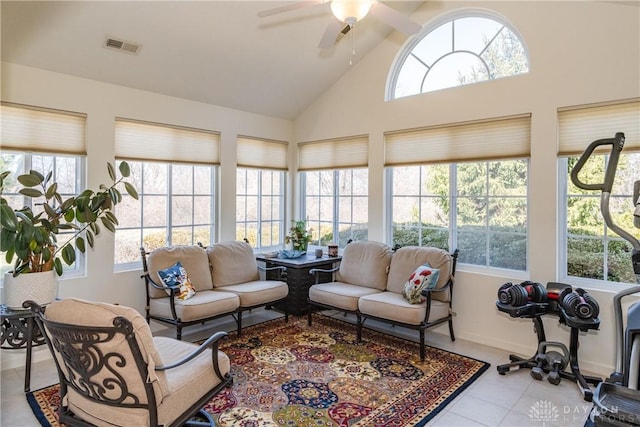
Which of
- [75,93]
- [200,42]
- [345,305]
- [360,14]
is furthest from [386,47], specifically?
[75,93]

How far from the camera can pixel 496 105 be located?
3906 millimetres

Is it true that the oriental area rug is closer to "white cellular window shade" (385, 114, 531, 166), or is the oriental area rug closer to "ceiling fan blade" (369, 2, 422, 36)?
"white cellular window shade" (385, 114, 531, 166)

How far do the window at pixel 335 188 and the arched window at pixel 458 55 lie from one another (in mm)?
936

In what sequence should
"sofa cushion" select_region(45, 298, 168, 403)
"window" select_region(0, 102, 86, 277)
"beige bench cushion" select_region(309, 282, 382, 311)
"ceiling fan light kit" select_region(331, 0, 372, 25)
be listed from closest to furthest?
"sofa cushion" select_region(45, 298, 168, 403) → "ceiling fan light kit" select_region(331, 0, 372, 25) → "window" select_region(0, 102, 86, 277) → "beige bench cushion" select_region(309, 282, 382, 311)

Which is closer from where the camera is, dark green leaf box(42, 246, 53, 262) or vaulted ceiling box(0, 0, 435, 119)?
dark green leaf box(42, 246, 53, 262)

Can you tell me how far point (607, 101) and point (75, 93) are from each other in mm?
4892

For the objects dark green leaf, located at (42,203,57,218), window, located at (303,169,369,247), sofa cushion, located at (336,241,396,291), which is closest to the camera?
dark green leaf, located at (42,203,57,218)

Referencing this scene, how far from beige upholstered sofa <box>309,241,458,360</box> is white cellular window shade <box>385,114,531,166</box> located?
1.07m

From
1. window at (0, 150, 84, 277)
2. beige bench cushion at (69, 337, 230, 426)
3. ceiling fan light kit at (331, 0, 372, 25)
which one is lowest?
beige bench cushion at (69, 337, 230, 426)

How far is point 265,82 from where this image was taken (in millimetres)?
4828

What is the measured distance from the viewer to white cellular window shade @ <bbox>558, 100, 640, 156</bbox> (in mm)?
3225

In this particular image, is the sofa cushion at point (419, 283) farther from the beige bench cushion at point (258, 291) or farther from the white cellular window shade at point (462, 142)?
the beige bench cushion at point (258, 291)

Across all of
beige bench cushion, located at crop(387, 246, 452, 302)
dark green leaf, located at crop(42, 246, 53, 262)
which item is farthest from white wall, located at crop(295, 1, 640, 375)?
dark green leaf, located at crop(42, 246, 53, 262)

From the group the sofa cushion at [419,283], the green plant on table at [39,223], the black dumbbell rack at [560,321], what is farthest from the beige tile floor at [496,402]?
the green plant on table at [39,223]
